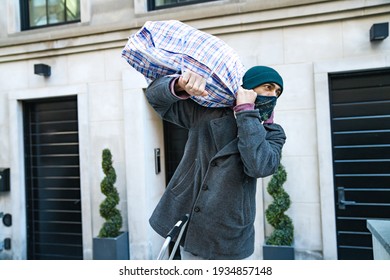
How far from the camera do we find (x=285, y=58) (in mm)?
3303

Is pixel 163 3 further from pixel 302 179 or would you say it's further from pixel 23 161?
pixel 23 161

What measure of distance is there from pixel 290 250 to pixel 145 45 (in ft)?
9.13

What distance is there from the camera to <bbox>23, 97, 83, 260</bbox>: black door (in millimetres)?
4238

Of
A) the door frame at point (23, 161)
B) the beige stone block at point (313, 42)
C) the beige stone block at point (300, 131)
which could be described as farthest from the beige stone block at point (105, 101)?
the beige stone block at point (313, 42)

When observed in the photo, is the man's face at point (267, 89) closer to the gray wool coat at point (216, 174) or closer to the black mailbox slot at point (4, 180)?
the gray wool coat at point (216, 174)

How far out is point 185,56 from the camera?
3.82 feet

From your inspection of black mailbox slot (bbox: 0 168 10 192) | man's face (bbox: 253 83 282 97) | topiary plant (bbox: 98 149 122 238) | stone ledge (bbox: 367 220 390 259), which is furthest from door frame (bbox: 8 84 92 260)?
stone ledge (bbox: 367 220 390 259)

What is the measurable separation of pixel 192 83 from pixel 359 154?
9.45 feet

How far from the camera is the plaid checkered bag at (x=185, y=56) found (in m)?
1.16

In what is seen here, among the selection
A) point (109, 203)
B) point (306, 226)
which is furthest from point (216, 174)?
point (109, 203)

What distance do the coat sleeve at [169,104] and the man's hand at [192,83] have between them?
0.07 meters

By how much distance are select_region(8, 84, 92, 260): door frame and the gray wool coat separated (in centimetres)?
295

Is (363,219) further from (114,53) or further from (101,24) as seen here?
(101,24)

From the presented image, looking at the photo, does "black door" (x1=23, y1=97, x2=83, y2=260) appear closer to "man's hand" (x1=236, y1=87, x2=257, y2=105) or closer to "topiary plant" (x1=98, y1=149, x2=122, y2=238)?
"topiary plant" (x1=98, y1=149, x2=122, y2=238)
